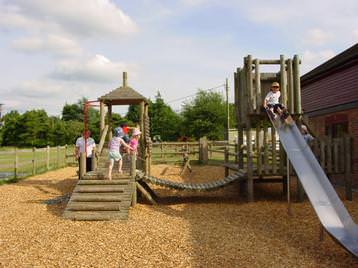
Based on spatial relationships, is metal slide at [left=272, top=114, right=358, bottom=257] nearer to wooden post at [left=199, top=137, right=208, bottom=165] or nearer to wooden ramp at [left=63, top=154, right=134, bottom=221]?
wooden ramp at [left=63, top=154, right=134, bottom=221]

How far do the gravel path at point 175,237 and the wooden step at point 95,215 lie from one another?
0.80 ft

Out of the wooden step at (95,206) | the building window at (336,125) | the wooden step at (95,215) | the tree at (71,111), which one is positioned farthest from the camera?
the tree at (71,111)

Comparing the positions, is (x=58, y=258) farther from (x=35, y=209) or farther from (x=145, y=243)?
(x=35, y=209)

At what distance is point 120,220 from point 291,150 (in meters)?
3.93

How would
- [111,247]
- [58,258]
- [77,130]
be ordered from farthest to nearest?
[77,130]
[111,247]
[58,258]

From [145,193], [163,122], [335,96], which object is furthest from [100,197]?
[163,122]

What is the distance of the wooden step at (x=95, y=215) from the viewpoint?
7.90 meters

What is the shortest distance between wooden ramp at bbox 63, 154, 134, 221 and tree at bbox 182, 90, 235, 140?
42.7 metres

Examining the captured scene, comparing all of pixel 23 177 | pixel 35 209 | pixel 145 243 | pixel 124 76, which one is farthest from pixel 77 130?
pixel 145 243

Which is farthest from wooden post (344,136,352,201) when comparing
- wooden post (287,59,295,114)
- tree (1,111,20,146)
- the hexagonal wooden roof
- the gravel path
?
tree (1,111,20,146)

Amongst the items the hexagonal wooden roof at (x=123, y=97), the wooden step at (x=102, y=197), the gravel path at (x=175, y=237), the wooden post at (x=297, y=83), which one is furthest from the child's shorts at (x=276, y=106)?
the hexagonal wooden roof at (x=123, y=97)

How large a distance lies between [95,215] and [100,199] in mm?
612

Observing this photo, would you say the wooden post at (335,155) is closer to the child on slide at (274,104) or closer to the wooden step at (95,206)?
the child on slide at (274,104)

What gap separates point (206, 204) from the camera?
9953 millimetres
